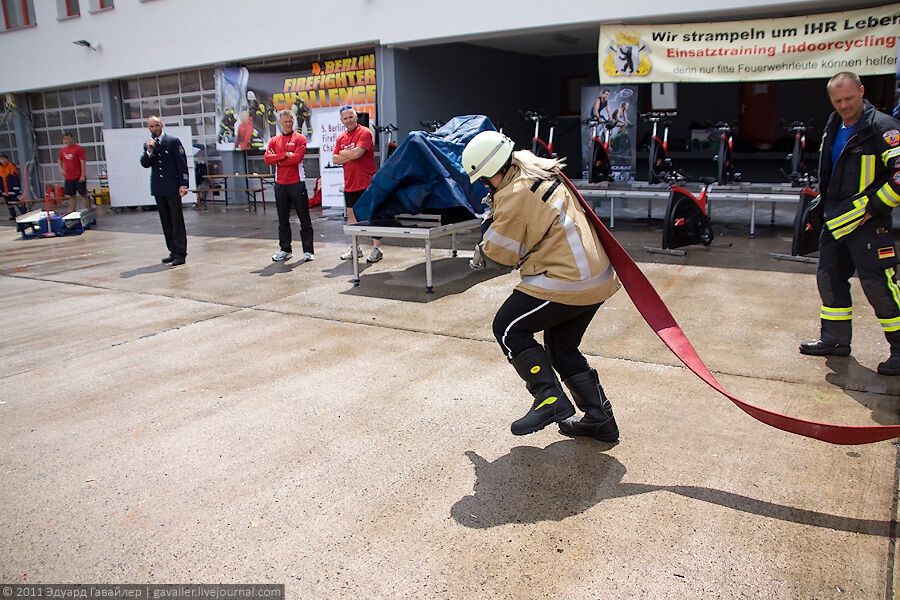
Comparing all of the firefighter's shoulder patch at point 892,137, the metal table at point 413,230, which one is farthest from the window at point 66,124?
the firefighter's shoulder patch at point 892,137

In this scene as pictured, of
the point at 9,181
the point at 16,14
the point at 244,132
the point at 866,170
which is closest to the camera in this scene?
the point at 866,170

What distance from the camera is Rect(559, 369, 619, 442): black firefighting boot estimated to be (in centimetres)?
367

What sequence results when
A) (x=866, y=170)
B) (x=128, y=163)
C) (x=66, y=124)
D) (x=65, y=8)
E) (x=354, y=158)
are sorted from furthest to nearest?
(x=66, y=124) → (x=65, y=8) → (x=128, y=163) → (x=354, y=158) → (x=866, y=170)

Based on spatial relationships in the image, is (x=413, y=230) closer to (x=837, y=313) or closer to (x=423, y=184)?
(x=423, y=184)

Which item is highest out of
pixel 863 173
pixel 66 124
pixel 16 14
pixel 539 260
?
pixel 16 14

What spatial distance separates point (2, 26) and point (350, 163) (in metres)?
18.7

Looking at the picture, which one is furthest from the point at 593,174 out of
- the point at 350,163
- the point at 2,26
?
the point at 2,26

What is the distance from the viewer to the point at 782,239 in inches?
381

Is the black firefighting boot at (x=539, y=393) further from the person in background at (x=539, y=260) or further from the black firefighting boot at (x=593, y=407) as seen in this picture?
the black firefighting boot at (x=593, y=407)

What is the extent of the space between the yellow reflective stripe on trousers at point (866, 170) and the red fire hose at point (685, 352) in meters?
2.10

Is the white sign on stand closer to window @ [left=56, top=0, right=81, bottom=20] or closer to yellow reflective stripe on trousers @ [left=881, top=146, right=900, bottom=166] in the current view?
window @ [left=56, top=0, right=81, bottom=20]

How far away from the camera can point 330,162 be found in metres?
14.7

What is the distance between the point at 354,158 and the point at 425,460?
5638mm

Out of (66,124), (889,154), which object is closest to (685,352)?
(889,154)
